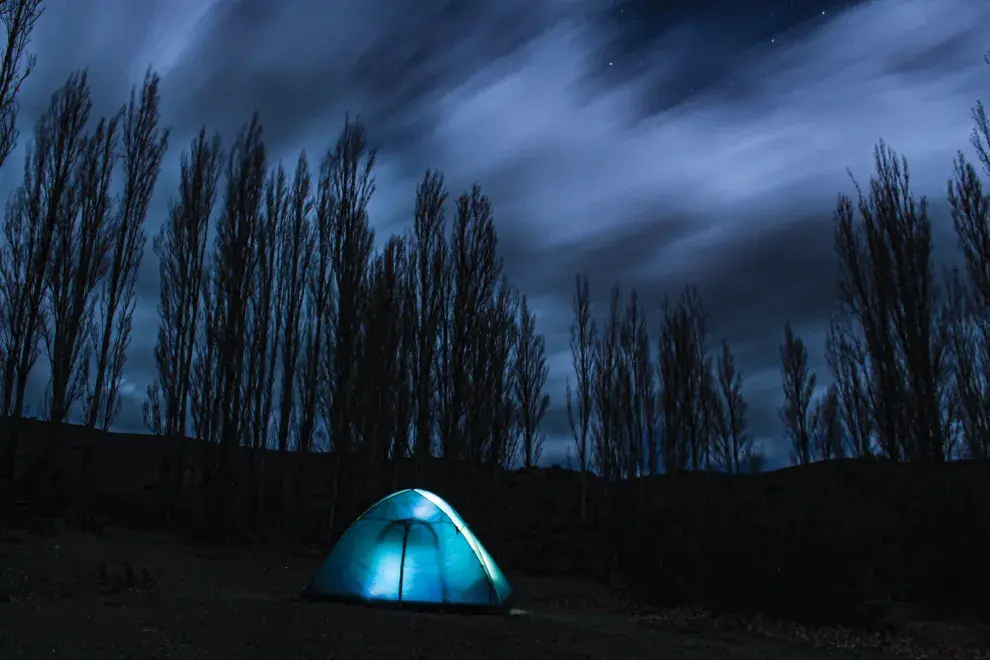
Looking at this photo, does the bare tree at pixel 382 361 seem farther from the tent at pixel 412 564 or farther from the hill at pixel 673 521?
the tent at pixel 412 564

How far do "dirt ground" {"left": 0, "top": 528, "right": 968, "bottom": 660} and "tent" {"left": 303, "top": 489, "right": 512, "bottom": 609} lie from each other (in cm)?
65

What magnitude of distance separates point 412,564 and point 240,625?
3256mm

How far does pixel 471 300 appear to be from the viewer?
19.8 m

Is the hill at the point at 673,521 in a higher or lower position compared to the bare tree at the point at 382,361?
lower

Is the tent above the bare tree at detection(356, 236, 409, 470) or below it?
below

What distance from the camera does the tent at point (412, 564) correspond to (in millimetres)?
9406

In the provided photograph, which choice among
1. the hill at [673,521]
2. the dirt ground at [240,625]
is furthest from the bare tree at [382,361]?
the dirt ground at [240,625]

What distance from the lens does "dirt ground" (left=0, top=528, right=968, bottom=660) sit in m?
5.67

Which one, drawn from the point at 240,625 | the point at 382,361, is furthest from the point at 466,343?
the point at 240,625

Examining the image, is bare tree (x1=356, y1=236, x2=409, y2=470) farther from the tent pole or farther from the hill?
the tent pole

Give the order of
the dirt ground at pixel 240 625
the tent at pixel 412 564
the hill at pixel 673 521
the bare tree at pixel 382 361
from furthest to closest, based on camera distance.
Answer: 1. the bare tree at pixel 382 361
2. the hill at pixel 673 521
3. the tent at pixel 412 564
4. the dirt ground at pixel 240 625

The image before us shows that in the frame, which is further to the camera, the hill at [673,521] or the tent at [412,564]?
the hill at [673,521]

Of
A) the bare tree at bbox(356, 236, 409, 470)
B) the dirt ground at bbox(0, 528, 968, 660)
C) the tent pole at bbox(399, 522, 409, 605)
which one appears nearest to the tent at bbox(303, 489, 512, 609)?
the tent pole at bbox(399, 522, 409, 605)

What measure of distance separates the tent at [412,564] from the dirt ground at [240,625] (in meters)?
0.65
